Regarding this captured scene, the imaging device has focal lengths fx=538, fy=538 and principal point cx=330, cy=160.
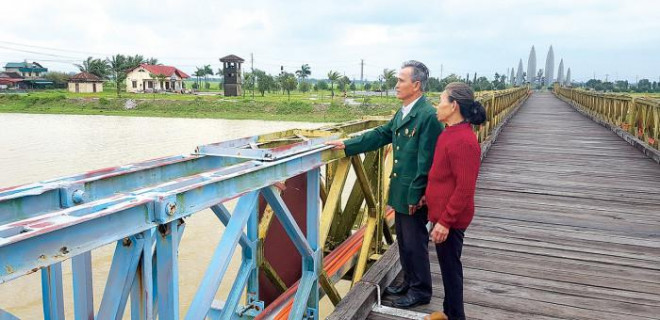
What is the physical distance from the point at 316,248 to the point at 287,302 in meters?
0.53

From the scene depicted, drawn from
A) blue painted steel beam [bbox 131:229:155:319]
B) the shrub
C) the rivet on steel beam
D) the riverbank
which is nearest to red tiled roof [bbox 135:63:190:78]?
the riverbank

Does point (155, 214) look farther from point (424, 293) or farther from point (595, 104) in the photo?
point (595, 104)

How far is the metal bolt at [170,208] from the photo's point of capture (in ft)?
5.38

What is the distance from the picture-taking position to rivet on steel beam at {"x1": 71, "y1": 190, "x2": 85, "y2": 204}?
192 centimetres

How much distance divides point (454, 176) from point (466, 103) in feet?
1.15

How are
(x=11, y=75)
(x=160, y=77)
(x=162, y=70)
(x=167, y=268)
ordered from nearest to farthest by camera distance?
(x=167, y=268)
(x=160, y=77)
(x=162, y=70)
(x=11, y=75)

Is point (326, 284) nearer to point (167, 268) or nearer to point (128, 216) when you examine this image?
point (167, 268)

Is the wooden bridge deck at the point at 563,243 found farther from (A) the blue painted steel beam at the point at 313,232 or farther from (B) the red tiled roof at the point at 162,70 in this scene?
(B) the red tiled roof at the point at 162,70

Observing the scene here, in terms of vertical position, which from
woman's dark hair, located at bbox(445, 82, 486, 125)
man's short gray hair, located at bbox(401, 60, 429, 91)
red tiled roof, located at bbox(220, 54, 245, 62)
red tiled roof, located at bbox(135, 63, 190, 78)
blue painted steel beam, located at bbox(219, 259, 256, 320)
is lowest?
blue painted steel beam, located at bbox(219, 259, 256, 320)

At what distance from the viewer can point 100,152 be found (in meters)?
23.1

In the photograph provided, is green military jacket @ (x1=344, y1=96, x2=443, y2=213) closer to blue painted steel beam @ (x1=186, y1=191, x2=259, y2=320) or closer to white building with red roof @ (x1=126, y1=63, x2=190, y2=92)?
blue painted steel beam @ (x1=186, y1=191, x2=259, y2=320)

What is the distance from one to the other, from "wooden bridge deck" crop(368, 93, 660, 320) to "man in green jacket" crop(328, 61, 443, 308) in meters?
0.20

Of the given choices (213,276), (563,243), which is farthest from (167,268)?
(563,243)

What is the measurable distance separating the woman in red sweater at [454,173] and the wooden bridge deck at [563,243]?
1.93 feet
